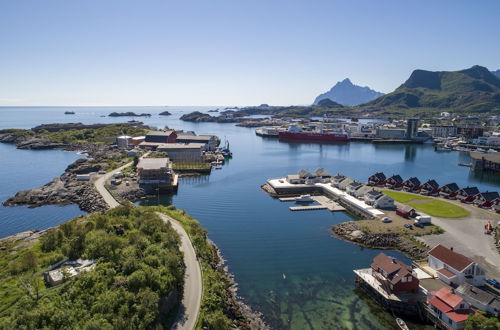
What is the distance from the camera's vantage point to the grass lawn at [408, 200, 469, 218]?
27.9 meters

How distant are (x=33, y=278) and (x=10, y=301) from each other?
1.42 m

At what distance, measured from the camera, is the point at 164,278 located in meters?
14.5

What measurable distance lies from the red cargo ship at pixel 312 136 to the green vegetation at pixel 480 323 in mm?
76488

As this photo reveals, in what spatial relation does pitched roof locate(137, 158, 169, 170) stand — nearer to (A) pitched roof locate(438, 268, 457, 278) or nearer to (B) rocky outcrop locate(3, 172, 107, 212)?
(B) rocky outcrop locate(3, 172, 107, 212)

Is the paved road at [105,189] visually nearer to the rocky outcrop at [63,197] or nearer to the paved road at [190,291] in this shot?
the rocky outcrop at [63,197]

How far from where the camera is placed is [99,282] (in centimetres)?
1380

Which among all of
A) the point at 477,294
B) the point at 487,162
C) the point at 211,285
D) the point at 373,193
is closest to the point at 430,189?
the point at 373,193

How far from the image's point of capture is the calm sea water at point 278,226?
1675cm

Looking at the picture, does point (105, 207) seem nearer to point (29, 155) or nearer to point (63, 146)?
point (29, 155)

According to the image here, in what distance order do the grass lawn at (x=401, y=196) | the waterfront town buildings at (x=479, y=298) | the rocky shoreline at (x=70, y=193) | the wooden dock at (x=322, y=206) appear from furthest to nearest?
the rocky shoreline at (x=70, y=193) < the grass lawn at (x=401, y=196) < the wooden dock at (x=322, y=206) < the waterfront town buildings at (x=479, y=298)

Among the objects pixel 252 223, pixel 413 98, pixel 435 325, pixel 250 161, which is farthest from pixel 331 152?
pixel 413 98

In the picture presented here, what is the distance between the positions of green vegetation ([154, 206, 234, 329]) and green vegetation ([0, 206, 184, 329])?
1432 millimetres

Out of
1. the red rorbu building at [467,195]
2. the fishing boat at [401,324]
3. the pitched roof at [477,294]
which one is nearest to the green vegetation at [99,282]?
the fishing boat at [401,324]

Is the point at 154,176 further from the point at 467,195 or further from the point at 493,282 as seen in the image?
the point at 467,195
